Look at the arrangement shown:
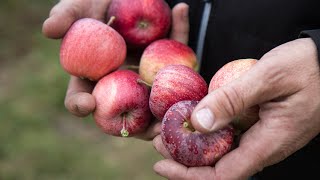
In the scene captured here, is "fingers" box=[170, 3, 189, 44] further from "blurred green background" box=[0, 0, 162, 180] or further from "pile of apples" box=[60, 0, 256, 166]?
"blurred green background" box=[0, 0, 162, 180]

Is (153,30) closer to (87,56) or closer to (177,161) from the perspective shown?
(87,56)

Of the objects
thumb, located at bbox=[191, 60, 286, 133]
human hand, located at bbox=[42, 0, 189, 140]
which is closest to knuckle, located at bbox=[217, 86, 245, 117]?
thumb, located at bbox=[191, 60, 286, 133]

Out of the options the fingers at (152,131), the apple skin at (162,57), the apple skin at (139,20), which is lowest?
the fingers at (152,131)

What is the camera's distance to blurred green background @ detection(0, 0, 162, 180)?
2311 mm

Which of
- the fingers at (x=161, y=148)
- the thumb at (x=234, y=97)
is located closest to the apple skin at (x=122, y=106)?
the fingers at (x=161, y=148)

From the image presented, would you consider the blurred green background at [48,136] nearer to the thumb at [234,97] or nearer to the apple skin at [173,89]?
the apple skin at [173,89]

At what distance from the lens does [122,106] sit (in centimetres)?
126

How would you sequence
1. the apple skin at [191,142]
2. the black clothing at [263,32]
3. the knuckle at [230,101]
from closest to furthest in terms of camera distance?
the knuckle at [230,101]
the apple skin at [191,142]
the black clothing at [263,32]

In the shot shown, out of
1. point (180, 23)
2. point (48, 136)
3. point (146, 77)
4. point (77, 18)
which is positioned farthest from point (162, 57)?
point (48, 136)

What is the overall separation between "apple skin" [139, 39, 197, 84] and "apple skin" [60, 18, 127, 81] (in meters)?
0.08

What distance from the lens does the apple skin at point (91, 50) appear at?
4.42 feet

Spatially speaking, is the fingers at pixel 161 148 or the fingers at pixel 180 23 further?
the fingers at pixel 180 23

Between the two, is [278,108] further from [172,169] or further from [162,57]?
[162,57]

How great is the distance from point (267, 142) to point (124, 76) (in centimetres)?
50
